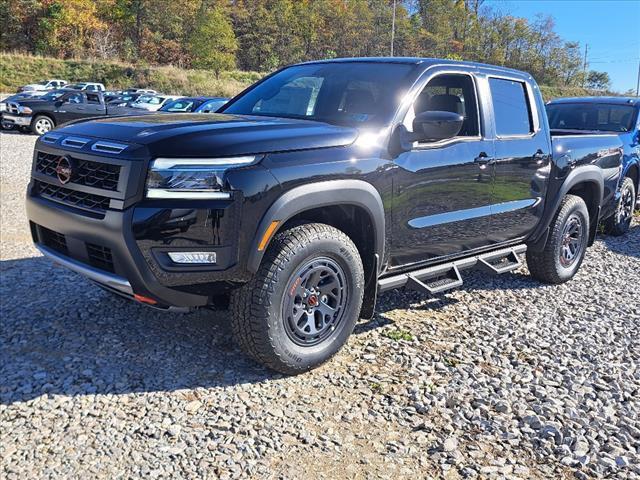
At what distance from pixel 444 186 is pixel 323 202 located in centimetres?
114

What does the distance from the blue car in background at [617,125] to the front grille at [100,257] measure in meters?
6.83

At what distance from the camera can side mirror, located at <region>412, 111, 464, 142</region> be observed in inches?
148

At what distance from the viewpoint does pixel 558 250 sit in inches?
226

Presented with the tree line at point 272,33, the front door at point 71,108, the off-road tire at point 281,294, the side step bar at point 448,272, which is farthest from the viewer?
the tree line at point 272,33

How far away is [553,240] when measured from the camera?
18.5ft

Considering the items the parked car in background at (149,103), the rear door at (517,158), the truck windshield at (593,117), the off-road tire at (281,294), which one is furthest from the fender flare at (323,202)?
the parked car in background at (149,103)

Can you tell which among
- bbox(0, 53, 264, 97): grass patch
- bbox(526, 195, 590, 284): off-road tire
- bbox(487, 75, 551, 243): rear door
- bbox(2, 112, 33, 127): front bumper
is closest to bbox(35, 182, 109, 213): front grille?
bbox(487, 75, 551, 243): rear door

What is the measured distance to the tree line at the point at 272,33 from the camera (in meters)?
58.9

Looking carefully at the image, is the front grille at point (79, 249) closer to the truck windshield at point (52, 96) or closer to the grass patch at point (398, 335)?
the grass patch at point (398, 335)

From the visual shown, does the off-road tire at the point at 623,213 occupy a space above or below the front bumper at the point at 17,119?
below

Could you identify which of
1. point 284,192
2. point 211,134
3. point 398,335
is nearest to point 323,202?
point 284,192

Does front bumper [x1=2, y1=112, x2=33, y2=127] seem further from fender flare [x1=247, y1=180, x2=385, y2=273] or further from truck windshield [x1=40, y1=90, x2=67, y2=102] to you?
fender flare [x1=247, y1=180, x2=385, y2=273]

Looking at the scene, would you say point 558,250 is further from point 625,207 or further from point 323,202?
point 625,207

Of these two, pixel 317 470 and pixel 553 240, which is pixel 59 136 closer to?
pixel 317 470
